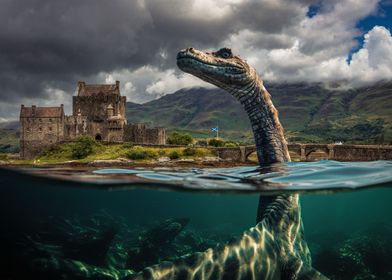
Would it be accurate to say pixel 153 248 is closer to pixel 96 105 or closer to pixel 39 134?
pixel 39 134

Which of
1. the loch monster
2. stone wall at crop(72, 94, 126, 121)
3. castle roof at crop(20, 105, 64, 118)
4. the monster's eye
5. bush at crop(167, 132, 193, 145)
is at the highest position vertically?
stone wall at crop(72, 94, 126, 121)

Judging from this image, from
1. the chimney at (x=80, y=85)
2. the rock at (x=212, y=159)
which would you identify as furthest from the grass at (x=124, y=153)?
the chimney at (x=80, y=85)

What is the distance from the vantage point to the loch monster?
5.64 metres

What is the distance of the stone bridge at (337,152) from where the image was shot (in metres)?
48.8

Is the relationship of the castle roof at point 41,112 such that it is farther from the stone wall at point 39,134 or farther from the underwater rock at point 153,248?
the underwater rock at point 153,248

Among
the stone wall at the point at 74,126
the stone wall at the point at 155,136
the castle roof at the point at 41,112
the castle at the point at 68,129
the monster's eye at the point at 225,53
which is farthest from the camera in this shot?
the castle roof at the point at 41,112

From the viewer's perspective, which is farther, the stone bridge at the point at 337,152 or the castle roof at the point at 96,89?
the castle roof at the point at 96,89

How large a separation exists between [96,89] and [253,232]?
84848 mm

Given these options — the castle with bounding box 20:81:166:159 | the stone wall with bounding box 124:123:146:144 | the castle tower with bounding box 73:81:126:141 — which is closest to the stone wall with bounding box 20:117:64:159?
the castle with bounding box 20:81:166:159

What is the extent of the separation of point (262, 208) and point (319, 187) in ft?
A: 9.45

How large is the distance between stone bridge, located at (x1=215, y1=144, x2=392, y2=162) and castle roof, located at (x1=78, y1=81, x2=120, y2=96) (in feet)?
126

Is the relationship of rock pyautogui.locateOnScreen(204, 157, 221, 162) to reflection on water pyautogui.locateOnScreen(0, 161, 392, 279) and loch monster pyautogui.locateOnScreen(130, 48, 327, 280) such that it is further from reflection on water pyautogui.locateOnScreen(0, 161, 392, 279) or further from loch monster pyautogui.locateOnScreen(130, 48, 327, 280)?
loch monster pyautogui.locateOnScreen(130, 48, 327, 280)

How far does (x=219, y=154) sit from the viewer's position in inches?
2213

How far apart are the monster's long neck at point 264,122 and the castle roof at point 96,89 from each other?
260 ft
